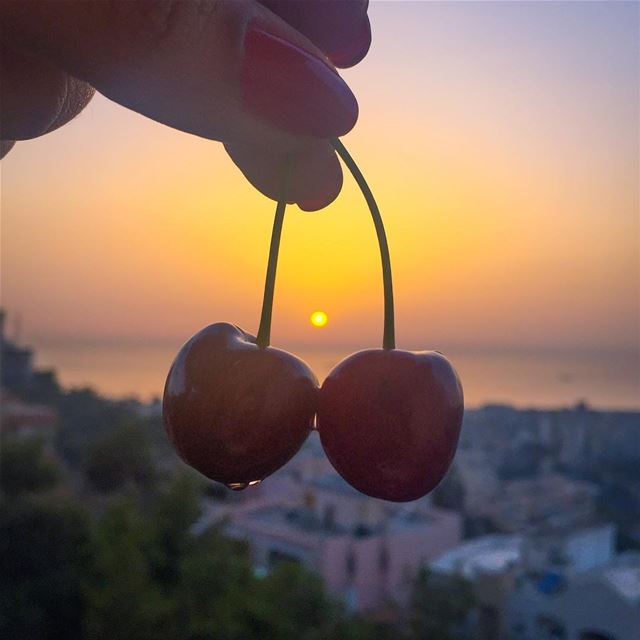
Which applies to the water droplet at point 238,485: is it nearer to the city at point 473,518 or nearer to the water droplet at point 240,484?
the water droplet at point 240,484

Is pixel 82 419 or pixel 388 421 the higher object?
pixel 388 421

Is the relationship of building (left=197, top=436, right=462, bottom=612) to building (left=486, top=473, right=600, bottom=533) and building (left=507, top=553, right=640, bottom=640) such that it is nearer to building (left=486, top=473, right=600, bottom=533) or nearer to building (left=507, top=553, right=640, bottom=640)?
building (left=486, top=473, right=600, bottom=533)

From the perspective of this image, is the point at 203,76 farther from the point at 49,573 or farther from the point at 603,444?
the point at 603,444

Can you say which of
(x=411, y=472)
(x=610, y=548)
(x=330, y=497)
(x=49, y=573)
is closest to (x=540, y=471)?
(x=610, y=548)

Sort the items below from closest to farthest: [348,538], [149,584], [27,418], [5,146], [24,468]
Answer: [5,146]
[149,584]
[24,468]
[348,538]
[27,418]

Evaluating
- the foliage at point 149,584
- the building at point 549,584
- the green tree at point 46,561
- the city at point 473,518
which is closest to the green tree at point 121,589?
the foliage at point 149,584

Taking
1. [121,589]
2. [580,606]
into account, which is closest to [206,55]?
[121,589]

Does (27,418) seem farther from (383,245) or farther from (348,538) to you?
(383,245)
